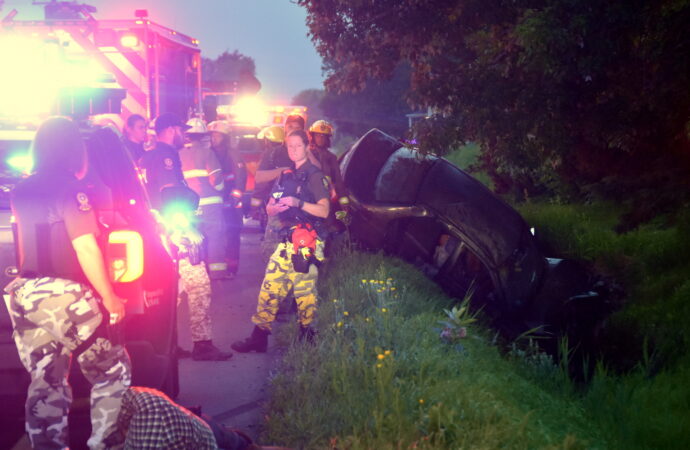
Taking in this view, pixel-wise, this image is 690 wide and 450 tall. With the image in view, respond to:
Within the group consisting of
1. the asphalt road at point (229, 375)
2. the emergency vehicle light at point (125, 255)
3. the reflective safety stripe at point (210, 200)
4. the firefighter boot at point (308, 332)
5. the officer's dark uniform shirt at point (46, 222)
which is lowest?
the asphalt road at point (229, 375)

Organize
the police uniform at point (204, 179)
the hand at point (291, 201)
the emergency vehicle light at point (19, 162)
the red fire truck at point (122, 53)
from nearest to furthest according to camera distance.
Result: the emergency vehicle light at point (19, 162), the hand at point (291, 201), the police uniform at point (204, 179), the red fire truck at point (122, 53)

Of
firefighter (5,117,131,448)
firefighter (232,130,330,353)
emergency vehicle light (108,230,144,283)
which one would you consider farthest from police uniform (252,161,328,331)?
firefighter (5,117,131,448)

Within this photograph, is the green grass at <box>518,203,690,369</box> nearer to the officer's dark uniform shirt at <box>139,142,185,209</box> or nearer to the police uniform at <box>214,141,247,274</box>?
the officer's dark uniform shirt at <box>139,142,185,209</box>

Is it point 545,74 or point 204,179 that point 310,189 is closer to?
point 204,179

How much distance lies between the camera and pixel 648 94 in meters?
9.18

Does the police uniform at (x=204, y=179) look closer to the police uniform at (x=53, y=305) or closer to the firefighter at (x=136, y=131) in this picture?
the firefighter at (x=136, y=131)

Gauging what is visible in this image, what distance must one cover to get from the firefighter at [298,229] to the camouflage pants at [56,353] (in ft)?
9.11

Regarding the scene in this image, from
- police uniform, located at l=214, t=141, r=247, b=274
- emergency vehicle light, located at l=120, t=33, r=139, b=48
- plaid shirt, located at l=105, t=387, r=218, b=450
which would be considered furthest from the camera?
emergency vehicle light, located at l=120, t=33, r=139, b=48

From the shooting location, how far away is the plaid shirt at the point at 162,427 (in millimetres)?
3990

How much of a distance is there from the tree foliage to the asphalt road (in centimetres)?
266

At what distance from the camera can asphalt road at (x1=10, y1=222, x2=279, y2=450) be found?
6.04m

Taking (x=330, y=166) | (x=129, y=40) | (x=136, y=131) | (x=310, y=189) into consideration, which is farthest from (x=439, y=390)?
(x=129, y=40)

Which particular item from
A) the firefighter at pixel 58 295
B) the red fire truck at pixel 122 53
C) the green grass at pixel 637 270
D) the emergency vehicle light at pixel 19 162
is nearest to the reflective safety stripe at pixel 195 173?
the red fire truck at pixel 122 53

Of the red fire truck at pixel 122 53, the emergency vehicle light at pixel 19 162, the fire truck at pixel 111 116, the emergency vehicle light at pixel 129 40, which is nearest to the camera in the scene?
the fire truck at pixel 111 116
